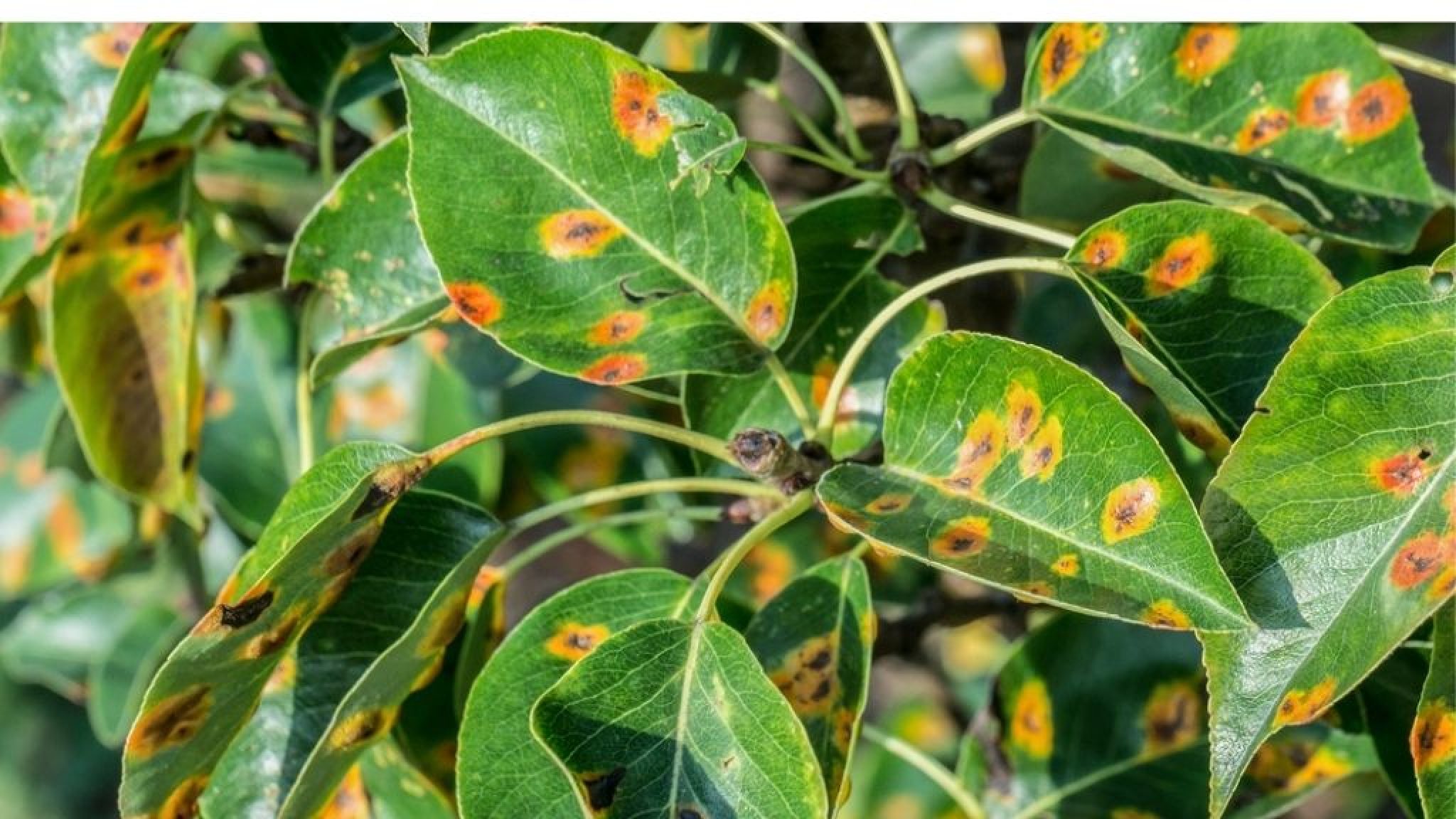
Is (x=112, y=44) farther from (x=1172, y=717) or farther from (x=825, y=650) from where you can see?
(x=1172, y=717)

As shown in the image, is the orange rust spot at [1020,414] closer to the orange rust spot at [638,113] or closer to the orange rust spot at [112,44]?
the orange rust spot at [638,113]

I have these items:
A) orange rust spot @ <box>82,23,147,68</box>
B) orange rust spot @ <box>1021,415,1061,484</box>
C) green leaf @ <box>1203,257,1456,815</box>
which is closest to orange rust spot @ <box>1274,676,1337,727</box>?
green leaf @ <box>1203,257,1456,815</box>

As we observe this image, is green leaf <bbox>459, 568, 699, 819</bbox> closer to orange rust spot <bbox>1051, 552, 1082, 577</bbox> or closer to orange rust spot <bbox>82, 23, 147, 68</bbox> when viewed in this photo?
orange rust spot <bbox>1051, 552, 1082, 577</bbox>

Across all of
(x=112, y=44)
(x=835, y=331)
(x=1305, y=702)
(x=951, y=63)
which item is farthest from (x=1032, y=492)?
(x=951, y=63)

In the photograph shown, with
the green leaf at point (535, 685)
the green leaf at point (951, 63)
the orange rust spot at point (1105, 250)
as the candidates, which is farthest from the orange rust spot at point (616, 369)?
the green leaf at point (951, 63)
